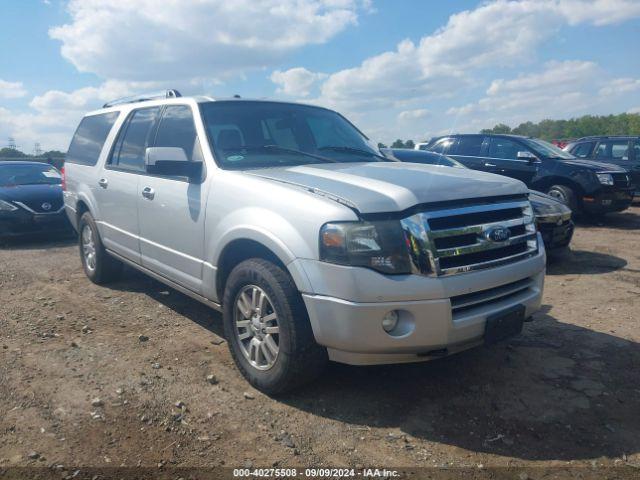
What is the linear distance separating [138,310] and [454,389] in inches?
123

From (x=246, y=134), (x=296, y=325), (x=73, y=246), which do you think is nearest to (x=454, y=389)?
(x=296, y=325)

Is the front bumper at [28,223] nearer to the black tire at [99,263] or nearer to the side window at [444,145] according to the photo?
the black tire at [99,263]

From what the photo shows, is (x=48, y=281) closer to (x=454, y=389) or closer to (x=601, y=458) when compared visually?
(x=454, y=389)

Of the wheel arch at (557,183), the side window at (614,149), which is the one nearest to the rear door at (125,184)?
the wheel arch at (557,183)

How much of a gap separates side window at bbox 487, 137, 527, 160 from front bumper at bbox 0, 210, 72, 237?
8.16m

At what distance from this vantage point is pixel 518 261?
10.5ft

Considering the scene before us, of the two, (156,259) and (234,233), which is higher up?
(234,233)

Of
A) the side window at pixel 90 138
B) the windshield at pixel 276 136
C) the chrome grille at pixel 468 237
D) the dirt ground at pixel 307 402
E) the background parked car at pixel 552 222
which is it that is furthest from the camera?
the background parked car at pixel 552 222

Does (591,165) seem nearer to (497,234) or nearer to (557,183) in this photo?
(557,183)

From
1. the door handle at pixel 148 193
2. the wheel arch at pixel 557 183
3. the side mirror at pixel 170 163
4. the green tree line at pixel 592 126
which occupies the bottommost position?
the wheel arch at pixel 557 183

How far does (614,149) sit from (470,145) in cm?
437

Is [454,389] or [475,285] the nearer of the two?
[475,285]

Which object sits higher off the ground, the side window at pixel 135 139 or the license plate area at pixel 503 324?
the side window at pixel 135 139

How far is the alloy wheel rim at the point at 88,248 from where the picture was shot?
18.8 feet
